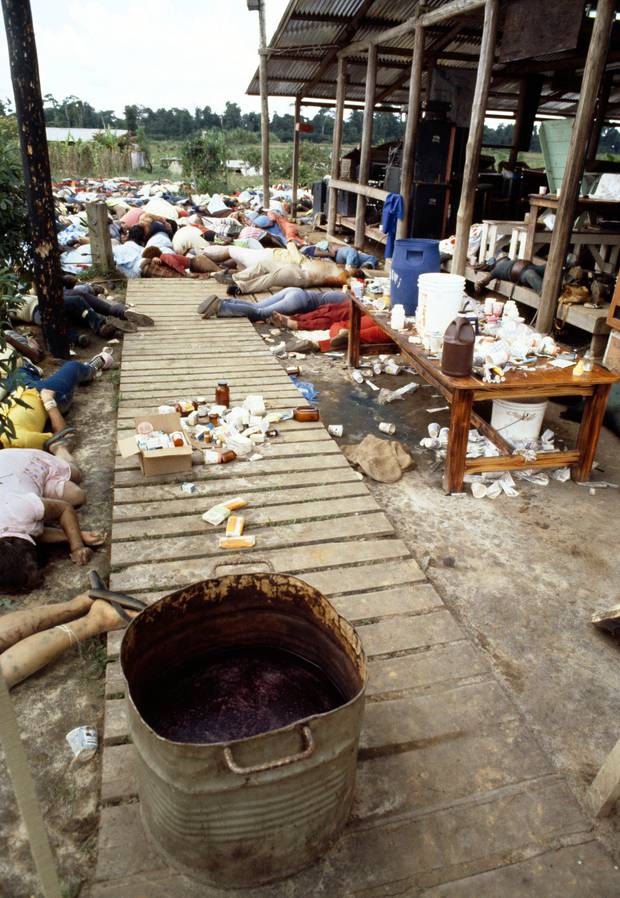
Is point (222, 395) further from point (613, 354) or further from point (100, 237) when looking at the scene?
point (100, 237)

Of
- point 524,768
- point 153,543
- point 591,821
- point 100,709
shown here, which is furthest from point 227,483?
point 591,821

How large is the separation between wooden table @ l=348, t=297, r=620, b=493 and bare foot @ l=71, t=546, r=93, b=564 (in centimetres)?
211

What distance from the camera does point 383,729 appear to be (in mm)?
2080

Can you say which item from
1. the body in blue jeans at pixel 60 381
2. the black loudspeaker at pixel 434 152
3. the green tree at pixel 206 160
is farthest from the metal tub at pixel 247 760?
the green tree at pixel 206 160

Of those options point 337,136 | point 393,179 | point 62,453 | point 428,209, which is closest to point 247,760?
point 62,453

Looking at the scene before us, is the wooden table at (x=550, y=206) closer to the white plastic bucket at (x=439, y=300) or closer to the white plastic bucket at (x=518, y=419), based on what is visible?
the white plastic bucket at (x=439, y=300)

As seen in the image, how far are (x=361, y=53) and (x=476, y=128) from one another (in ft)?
18.0

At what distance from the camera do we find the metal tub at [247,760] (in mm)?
1378

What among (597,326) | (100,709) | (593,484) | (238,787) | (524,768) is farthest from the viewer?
(597,326)

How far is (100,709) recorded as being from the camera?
2.23 meters

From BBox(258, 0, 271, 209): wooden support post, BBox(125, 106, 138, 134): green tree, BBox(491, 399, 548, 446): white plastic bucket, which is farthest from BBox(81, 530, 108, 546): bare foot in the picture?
BBox(125, 106, 138, 134): green tree

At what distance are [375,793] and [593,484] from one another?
8.96ft

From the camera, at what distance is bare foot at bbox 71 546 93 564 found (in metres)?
3.03

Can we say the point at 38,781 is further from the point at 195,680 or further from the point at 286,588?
the point at 286,588
